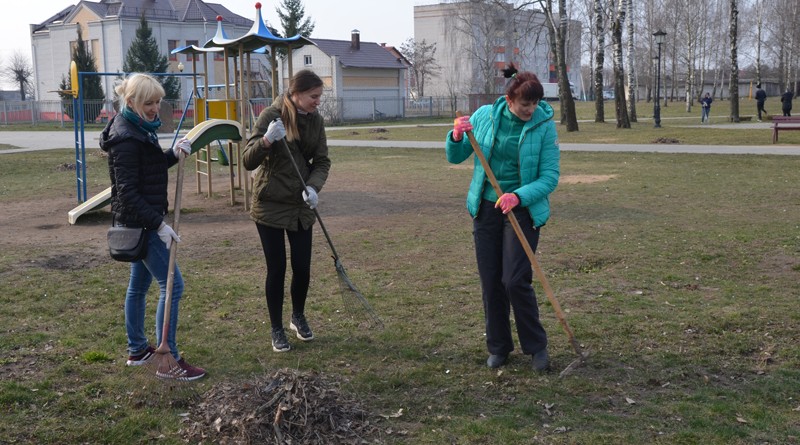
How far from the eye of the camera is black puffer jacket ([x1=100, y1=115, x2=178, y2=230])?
436 cm

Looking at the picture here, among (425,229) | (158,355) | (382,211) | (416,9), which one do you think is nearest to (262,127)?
(158,355)

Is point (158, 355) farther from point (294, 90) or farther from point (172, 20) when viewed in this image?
point (172, 20)

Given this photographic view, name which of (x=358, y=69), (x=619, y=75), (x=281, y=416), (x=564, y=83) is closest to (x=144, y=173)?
A: (x=281, y=416)

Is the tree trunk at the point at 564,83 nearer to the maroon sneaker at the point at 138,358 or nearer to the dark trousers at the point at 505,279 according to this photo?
the dark trousers at the point at 505,279

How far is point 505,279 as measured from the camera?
15.3ft


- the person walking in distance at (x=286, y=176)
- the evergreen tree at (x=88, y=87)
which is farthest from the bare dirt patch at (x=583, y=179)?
the evergreen tree at (x=88, y=87)

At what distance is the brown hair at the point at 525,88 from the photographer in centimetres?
445

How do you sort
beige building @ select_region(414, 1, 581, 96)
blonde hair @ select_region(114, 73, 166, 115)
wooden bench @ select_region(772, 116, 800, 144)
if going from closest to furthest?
blonde hair @ select_region(114, 73, 166, 115), wooden bench @ select_region(772, 116, 800, 144), beige building @ select_region(414, 1, 581, 96)

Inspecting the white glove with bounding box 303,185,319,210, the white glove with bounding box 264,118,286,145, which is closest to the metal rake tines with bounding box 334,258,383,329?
the white glove with bounding box 303,185,319,210

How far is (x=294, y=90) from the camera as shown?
4.88m

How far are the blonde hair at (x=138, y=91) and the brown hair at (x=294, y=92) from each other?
2.67 ft

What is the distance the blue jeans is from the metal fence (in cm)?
3567

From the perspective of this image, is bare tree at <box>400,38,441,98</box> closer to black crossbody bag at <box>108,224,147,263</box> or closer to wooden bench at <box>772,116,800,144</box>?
wooden bench at <box>772,116,800,144</box>

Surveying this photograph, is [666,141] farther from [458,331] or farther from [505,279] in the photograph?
[505,279]
